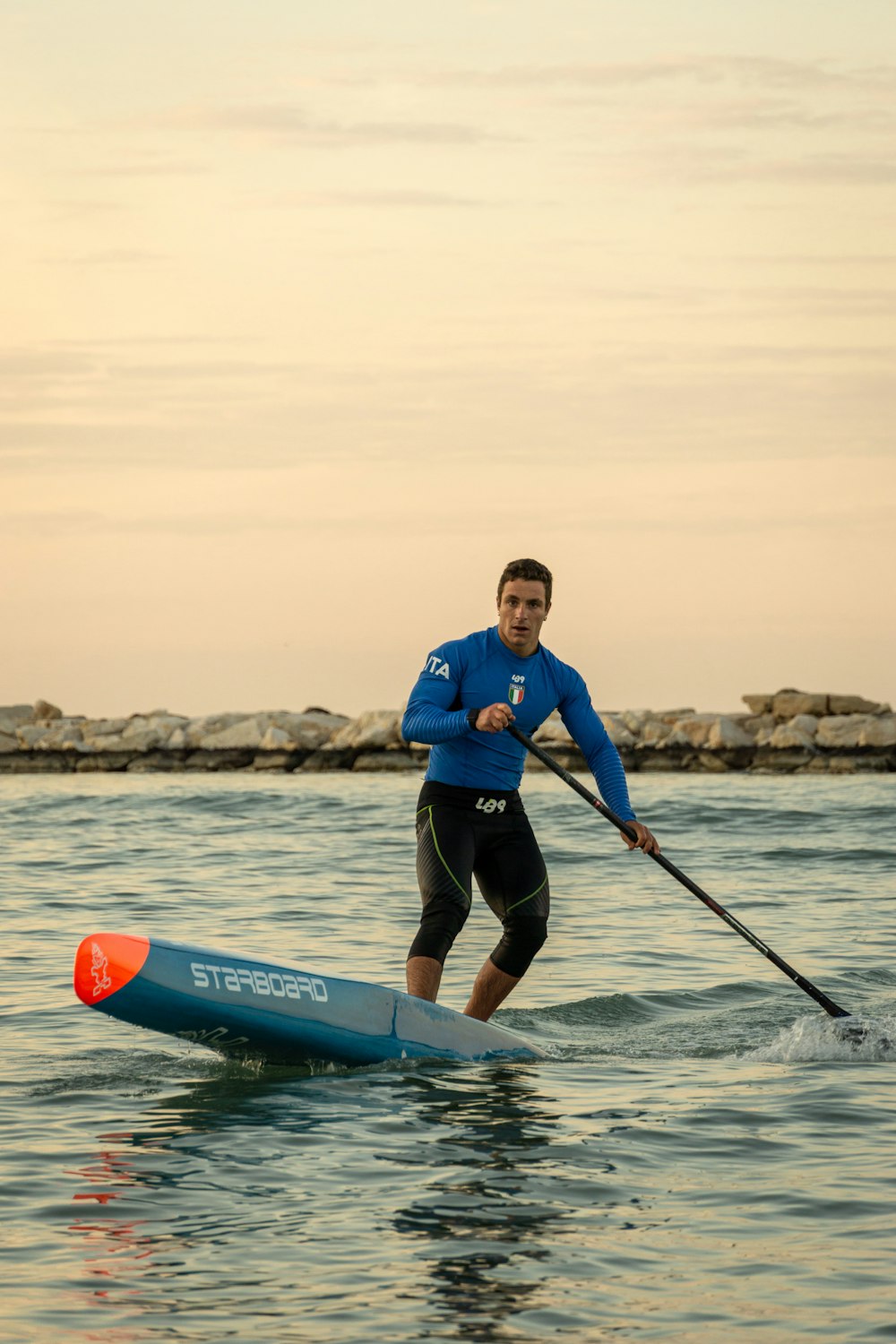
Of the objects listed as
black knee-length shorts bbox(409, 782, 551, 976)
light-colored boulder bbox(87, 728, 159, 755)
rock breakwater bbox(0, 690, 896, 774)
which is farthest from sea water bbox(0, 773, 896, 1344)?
light-colored boulder bbox(87, 728, 159, 755)

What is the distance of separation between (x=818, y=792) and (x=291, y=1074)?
30946 millimetres

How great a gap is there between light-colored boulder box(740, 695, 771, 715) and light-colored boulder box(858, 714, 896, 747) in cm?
398

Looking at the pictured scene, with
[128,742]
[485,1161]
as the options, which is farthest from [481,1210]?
[128,742]

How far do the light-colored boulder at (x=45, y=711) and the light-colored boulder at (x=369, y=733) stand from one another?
13.6m

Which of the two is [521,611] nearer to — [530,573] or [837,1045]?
[530,573]

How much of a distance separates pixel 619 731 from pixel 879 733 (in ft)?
27.5

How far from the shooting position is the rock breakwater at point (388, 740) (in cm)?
5069

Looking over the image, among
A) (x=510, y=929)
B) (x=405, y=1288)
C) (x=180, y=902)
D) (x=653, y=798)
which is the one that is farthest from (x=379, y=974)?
(x=653, y=798)

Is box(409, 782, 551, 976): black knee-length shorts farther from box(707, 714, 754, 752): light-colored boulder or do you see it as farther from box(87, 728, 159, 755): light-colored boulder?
box(87, 728, 159, 755): light-colored boulder

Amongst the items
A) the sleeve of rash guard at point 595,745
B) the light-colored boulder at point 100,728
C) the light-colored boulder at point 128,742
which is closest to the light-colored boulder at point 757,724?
the light-colored boulder at point 128,742

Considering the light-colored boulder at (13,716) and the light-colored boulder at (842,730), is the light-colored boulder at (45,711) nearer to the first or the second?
the light-colored boulder at (13,716)

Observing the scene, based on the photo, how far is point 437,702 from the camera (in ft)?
23.3

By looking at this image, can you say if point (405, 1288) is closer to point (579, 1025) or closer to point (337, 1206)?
point (337, 1206)

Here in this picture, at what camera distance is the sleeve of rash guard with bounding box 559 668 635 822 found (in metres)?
7.55
